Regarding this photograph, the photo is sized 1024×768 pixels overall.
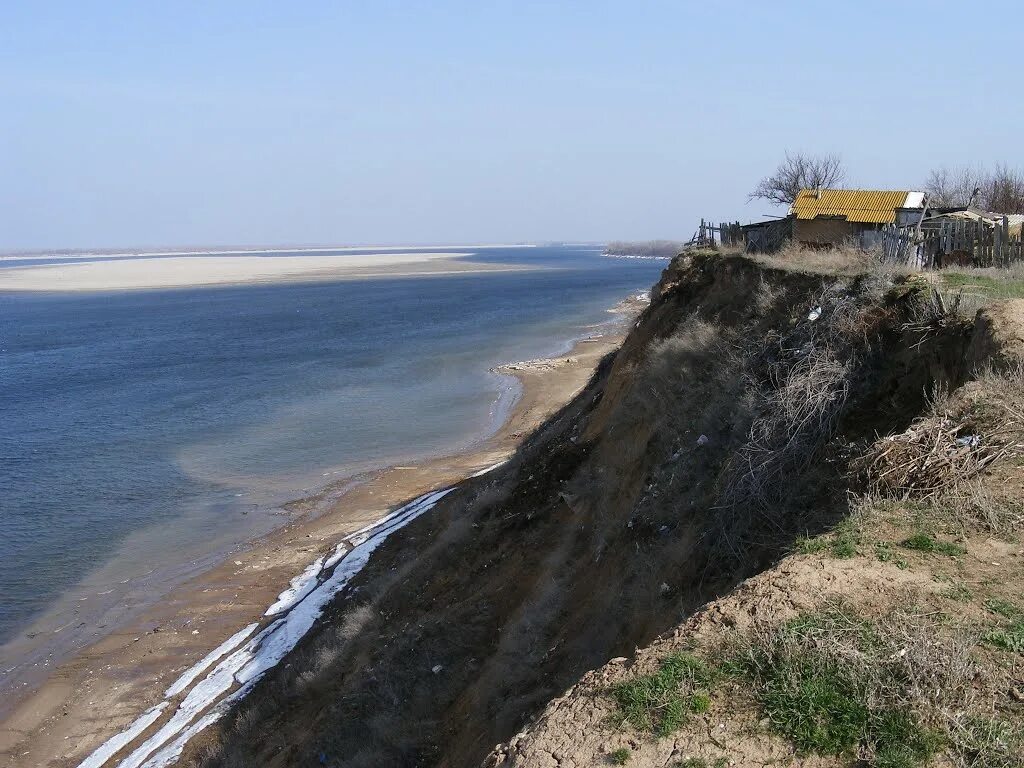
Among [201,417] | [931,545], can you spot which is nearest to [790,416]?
[931,545]

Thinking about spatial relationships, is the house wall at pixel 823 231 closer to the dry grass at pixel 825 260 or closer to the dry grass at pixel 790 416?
the dry grass at pixel 825 260

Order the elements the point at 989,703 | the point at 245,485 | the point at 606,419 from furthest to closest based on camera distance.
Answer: the point at 245,485, the point at 606,419, the point at 989,703

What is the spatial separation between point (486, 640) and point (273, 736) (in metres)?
3.99

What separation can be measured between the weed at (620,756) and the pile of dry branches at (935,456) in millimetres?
3748

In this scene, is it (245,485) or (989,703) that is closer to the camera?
(989,703)

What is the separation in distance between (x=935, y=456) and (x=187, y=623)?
1808 centimetres

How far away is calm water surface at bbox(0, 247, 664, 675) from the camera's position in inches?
1005

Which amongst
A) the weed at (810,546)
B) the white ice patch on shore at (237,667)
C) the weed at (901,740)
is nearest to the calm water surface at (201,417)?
the white ice patch on shore at (237,667)

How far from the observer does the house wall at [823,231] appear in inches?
806

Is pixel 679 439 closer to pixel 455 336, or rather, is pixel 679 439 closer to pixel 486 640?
pixel 486 640

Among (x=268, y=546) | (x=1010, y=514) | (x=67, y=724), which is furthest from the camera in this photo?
(x=268, y=546)

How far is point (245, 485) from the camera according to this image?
30.4m

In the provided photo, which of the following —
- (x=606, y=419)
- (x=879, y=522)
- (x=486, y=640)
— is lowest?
(x=486, y=640)

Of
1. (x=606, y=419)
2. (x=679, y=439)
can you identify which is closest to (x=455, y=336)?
(x=606, y=419)
